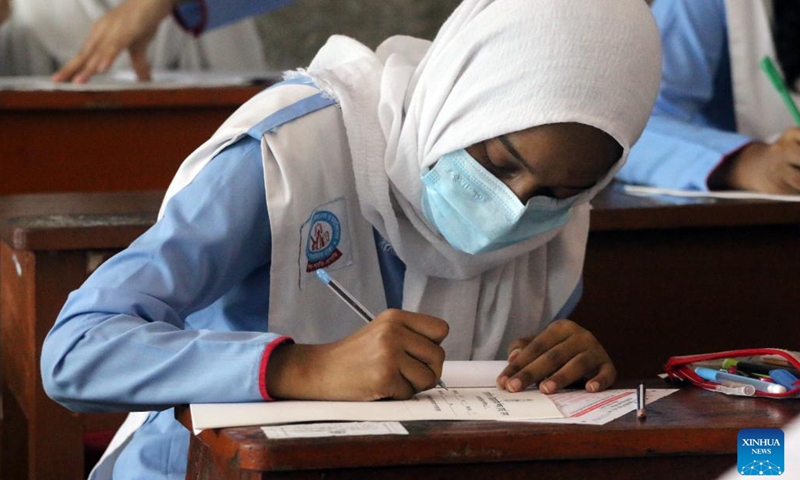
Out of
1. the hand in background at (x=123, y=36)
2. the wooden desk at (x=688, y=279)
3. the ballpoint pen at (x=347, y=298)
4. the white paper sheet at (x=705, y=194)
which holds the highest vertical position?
the hand in background at (x=123, y=36)

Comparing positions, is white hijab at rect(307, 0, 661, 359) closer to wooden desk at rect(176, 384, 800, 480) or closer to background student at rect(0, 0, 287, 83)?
wooden desk at rect(176, 384, 800, 480)

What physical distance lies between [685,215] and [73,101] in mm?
1684

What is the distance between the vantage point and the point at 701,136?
8.01ft

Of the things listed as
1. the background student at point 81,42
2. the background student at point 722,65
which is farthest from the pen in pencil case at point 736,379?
the background student at point 81,42

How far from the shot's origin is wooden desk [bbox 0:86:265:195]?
9.91ft

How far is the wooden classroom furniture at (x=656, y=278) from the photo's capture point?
78.4 inches

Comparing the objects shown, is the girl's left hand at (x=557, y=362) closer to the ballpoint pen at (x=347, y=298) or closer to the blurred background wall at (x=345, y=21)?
the ballpoint pen at (x=347, y=298)

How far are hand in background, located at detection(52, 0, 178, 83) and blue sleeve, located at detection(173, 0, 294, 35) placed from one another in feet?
0.90

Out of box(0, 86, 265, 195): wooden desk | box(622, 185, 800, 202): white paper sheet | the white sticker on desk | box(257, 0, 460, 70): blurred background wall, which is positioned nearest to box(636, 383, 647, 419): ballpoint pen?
the white sticker on desk

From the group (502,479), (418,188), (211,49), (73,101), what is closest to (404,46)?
(418,188)

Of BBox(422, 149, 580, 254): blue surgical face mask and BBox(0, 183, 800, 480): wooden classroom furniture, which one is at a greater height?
BBox(422, 149, 580, 254): blue surgical face mask

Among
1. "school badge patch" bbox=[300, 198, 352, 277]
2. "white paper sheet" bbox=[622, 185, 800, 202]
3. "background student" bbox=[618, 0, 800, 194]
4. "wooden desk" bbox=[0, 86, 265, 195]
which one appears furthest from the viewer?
"wooden desk" bbox=[0, 86, 265, 195]

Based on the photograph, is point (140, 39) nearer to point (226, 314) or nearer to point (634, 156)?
point (634, 156)

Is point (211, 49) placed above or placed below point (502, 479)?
above
